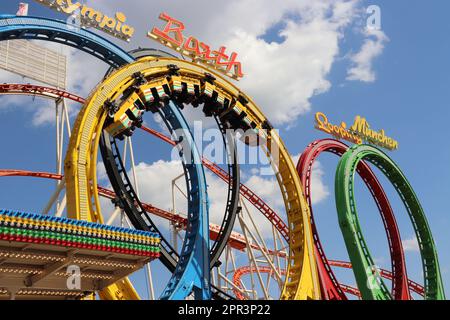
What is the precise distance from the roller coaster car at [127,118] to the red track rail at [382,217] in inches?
323

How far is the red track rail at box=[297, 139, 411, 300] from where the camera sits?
65.3ft

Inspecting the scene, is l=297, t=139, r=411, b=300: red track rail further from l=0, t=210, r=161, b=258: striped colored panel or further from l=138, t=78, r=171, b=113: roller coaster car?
l=0, t=210, r=161, b=258: striped colored panel

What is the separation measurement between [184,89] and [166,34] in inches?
121

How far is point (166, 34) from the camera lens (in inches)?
717

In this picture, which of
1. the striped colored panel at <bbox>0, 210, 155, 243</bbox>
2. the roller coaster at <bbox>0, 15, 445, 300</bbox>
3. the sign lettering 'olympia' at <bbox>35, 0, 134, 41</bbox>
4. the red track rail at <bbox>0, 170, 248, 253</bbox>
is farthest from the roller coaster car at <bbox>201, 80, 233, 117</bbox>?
the striped colored panel at <bbox>0, 210, 155, 243</bbox>

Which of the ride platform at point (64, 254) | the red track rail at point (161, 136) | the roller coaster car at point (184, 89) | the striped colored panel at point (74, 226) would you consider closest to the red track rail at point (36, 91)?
the red track rail at point (161, 136)

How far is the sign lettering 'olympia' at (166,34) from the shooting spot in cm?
1633

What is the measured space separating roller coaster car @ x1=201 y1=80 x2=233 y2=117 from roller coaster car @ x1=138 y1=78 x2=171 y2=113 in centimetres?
140

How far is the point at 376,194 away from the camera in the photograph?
82.1 feet

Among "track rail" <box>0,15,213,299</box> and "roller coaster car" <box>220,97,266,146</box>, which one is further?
"roller coaster car" <box>220,97,266,146</box>

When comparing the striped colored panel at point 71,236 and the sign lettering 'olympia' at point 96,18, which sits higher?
the sign lettering 'olympia' at point 96,18

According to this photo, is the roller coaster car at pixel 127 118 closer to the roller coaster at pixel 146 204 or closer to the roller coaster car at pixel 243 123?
the roller coaster at pixel 146 204

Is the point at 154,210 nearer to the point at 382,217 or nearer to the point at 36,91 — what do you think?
the point at 36,91

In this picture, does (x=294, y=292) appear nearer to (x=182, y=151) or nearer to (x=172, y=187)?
(x=182, y=151)
